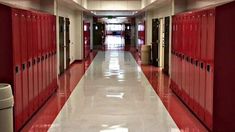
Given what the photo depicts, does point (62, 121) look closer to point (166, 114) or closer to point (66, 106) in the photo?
point (66, 106)

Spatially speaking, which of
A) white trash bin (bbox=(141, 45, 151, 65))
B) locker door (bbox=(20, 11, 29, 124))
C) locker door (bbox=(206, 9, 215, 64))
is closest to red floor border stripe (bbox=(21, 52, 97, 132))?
locker door (bbox=(20, 11, 29, 124))

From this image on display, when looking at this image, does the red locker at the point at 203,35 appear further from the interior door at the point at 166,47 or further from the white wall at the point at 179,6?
the interior door at the point at 166,47

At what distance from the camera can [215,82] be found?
533 centimetres

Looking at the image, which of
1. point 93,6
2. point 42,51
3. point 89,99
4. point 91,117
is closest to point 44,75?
point 42,51

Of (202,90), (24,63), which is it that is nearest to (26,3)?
(24,63)

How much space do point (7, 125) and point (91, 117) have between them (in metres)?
2.20

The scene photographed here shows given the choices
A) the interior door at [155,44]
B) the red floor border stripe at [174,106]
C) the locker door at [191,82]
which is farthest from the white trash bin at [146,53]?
the locker door at [191,82]

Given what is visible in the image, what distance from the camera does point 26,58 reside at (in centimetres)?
A: 617

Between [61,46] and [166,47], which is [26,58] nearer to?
[61,46]

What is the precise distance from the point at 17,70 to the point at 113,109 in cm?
245

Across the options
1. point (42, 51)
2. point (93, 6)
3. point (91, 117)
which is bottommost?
point (91, 117)

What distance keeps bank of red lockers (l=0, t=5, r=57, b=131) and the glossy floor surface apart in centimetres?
59

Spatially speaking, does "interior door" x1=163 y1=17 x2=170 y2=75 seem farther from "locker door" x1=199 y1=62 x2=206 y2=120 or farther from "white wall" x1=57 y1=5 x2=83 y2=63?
"locker door" x1=199 y1=62 x2=206 y2=120

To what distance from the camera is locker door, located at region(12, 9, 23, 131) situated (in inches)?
214
